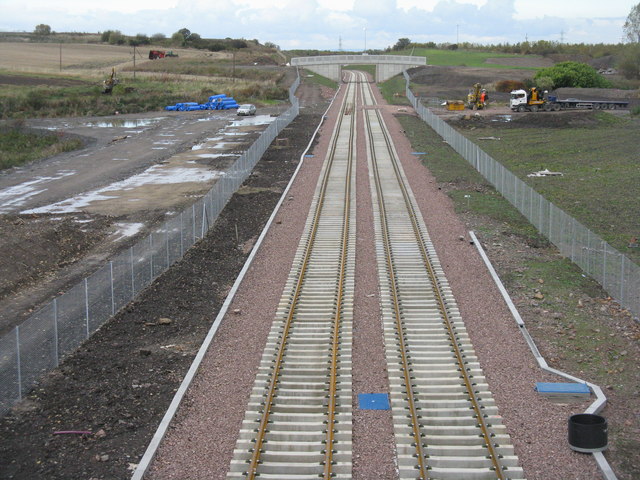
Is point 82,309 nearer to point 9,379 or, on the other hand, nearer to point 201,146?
point 9,379

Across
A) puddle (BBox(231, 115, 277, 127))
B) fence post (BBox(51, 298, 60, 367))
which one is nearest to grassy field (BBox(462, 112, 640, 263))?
fence post (BBox(51, 298, 60, 367))

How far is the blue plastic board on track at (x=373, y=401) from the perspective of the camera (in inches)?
585

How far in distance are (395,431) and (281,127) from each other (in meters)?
49.6

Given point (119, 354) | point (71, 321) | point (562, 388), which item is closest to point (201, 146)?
point (71, 321)

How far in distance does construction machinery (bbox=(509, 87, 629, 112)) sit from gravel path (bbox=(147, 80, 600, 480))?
2039 inches

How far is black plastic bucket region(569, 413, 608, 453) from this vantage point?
42.3 feet

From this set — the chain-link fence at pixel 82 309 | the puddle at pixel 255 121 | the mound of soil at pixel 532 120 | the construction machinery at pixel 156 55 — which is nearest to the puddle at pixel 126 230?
the chain-link fence at pixel 82 309

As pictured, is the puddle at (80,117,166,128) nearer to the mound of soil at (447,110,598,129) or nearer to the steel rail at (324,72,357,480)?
the mound of soil at (447,110,598,129)

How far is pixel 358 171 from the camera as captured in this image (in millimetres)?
43250

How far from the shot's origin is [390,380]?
16109 millimetres

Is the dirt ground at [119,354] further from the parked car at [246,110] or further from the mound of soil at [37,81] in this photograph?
the mound of soil at [37,81]

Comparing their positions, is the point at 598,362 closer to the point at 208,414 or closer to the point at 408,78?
the point at 208,414

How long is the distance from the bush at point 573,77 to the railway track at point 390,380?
259 feet

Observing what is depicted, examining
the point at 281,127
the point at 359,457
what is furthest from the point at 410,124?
the point at 359,457
